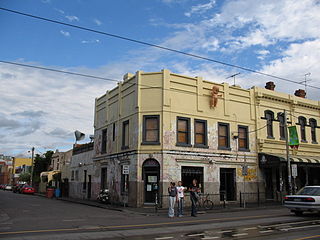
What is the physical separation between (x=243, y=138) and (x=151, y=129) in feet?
26.4

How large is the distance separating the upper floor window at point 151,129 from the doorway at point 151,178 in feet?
4.70

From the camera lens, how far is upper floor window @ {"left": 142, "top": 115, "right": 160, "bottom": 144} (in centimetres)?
2172

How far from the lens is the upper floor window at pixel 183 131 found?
2225 cm

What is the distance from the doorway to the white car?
837 cm

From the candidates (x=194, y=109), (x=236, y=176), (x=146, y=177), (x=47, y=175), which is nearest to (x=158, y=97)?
(x=194, y=109)

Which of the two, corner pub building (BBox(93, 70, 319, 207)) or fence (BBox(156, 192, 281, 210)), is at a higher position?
corner pub building (BBox(93, 70, 319, 207))

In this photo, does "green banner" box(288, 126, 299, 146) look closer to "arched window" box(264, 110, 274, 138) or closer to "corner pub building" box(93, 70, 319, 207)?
"corner pub building" box(93, 70, 319, 207)

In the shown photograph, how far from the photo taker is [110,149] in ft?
84.3

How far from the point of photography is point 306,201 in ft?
49.0

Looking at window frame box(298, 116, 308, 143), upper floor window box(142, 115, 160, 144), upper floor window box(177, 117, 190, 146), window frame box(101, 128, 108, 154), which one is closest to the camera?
Answer: upper floor window box(142, 115, 160, 144)

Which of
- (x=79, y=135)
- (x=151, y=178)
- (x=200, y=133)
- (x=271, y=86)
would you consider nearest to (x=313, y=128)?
(x=271, y=86)

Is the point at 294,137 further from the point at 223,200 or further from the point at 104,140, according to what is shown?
the point at 104,140

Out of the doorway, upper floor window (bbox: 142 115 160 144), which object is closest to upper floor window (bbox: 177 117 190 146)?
upper floor window (bbox: 142 115 160 144)

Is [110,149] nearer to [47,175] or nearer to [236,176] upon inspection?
[236,176]
